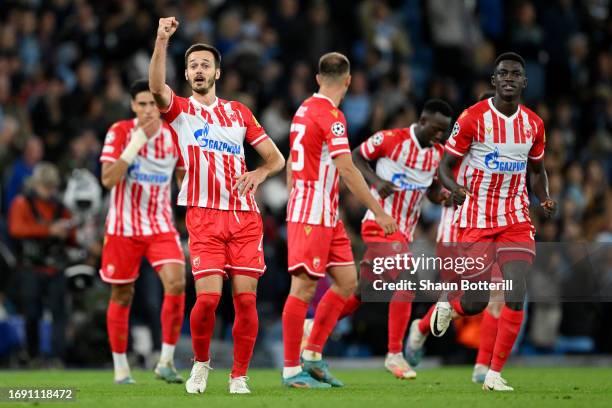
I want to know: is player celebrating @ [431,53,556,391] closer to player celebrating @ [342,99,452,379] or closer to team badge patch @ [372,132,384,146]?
player celebrating @ [342,99,452,379]

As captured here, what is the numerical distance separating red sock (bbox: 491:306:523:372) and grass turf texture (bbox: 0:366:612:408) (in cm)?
28

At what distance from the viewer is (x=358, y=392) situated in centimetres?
1020

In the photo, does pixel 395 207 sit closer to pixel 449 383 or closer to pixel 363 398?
pixel 449 383

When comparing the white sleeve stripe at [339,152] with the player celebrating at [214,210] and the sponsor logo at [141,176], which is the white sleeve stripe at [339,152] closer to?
the player celebrating at [214,210]

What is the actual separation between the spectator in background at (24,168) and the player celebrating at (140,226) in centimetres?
454

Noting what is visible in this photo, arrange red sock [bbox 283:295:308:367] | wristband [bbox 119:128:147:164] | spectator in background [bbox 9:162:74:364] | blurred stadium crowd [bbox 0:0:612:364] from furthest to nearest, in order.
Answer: blurred stadium crowd [bbox 0:0:612:364], spectator in background [bbox 9:162:74:364], wristband [bbox 119:128:147:164], red sock [bbox 283:295:308:367]

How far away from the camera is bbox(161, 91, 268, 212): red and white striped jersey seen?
988 centimetres

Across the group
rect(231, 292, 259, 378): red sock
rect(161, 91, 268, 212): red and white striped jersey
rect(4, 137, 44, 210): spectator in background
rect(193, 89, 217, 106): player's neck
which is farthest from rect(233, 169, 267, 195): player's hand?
rect(4, 137, 44, 210): spectator in background

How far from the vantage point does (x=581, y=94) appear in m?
21.6

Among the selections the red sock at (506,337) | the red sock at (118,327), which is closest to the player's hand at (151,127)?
the red sock at (118,327)

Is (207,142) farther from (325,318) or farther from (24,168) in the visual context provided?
(24,168)

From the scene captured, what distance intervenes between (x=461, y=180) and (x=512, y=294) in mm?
1333

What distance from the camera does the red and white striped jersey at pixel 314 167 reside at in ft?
34.7

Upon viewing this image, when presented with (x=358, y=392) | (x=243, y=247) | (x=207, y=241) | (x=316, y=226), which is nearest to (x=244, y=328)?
(x=243, y=247)
